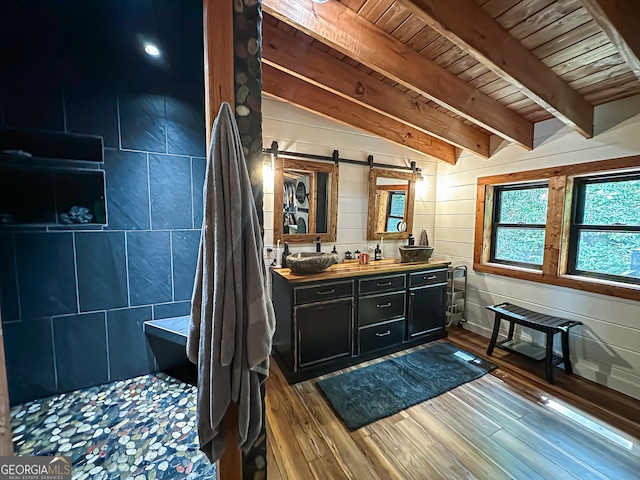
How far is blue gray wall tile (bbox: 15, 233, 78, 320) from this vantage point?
5.88 ft

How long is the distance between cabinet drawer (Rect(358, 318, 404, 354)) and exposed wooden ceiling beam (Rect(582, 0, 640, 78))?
2.43m

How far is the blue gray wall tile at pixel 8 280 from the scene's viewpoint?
1.74 meters

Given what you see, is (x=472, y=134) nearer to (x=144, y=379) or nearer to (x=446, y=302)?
(x=446, y=302)

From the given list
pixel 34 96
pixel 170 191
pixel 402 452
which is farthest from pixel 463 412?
pixel 34 96

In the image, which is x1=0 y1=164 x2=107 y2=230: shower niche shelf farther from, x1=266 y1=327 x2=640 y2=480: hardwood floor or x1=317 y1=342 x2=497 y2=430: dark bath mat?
x1=317 y1=342 x2=497 y2=430: dark bath mat

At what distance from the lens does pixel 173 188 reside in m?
2.18

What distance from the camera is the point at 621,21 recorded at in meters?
1.32

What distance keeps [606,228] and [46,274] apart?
4.43 metres

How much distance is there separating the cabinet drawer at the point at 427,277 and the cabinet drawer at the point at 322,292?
2.58 feet

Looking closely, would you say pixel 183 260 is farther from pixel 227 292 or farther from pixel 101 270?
pixel 227 292

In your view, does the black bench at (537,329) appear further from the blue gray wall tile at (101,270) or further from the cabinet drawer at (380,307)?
the blue gray wall tile at (101,270)

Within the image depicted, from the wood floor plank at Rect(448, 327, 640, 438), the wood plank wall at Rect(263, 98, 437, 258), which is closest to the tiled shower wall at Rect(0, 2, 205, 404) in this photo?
the wood plank wall at Rect(263, 98, 437, 258)

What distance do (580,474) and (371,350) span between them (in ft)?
4.97

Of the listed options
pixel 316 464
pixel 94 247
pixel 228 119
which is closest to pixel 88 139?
pixel 94 247
